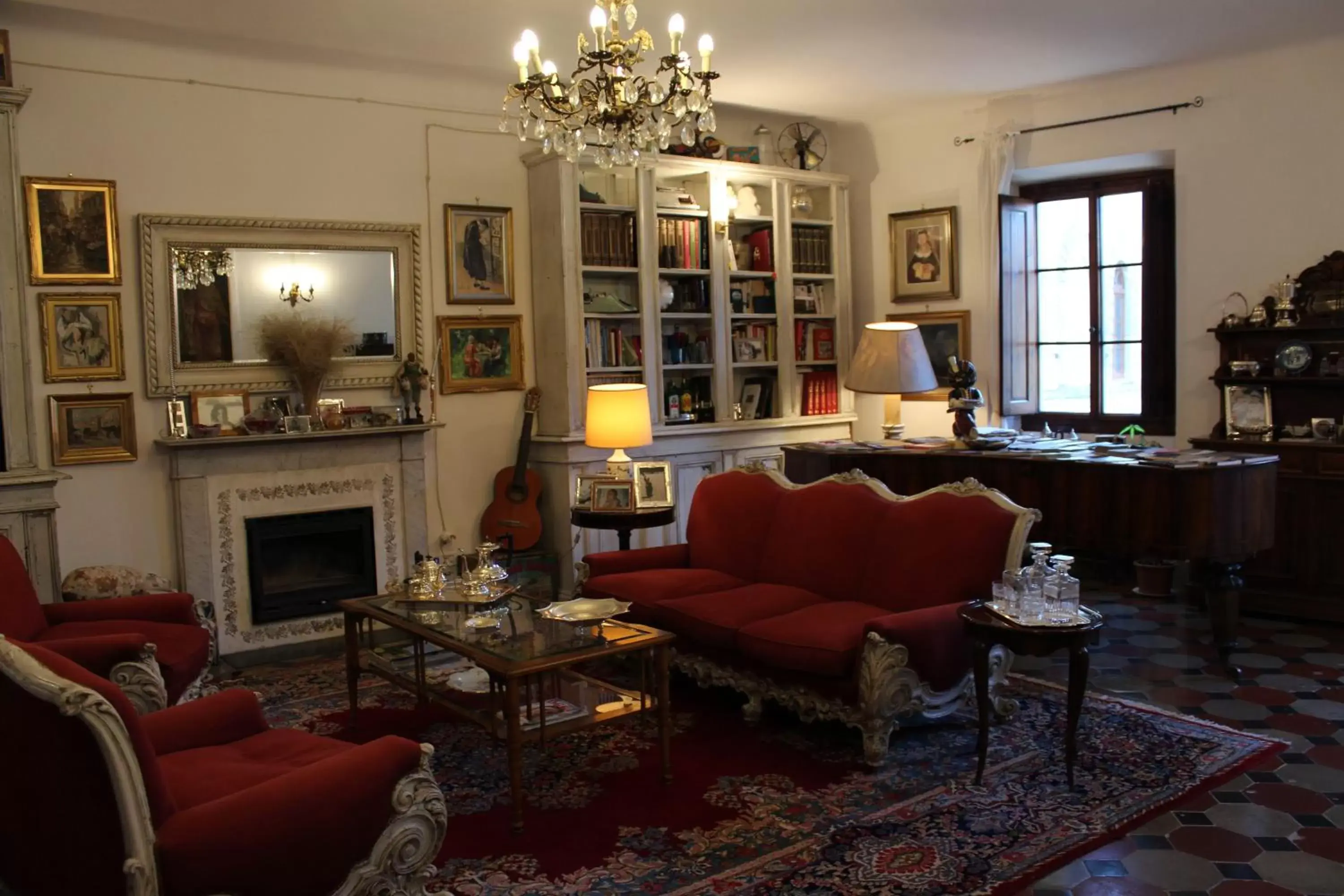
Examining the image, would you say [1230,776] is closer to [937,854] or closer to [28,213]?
[937,854]

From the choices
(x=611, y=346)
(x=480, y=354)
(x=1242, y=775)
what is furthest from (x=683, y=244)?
(x=1242, y=775)

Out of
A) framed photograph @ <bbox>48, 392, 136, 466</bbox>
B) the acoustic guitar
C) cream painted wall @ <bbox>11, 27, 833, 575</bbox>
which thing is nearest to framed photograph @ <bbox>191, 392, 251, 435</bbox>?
cream painted wall @ <bbox>11, 27, 833, 575</bbox>

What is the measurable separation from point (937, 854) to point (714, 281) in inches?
184

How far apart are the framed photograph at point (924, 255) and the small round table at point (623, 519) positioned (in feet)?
9.72

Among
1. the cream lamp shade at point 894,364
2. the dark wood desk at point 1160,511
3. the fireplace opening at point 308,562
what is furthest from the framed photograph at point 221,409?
the dark wood desk at point 1160,511

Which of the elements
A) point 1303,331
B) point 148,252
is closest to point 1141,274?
point 1303,331

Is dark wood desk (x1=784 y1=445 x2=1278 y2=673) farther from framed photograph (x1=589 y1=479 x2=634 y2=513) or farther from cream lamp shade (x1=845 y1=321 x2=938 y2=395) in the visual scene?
framed photograph (x1=589 y1=479 x2=634 y2=513)

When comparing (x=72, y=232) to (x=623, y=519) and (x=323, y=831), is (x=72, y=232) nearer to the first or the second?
(x=623, y=519)

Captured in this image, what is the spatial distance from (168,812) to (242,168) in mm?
4321

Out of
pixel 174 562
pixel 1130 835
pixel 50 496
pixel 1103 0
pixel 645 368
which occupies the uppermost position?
pixel 1103 0

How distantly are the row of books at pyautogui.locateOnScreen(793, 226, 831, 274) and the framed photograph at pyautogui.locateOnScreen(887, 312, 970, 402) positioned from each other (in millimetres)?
726

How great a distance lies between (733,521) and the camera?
532 cm

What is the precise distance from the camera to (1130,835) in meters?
3.32

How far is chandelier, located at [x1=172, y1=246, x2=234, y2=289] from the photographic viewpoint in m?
5.59
